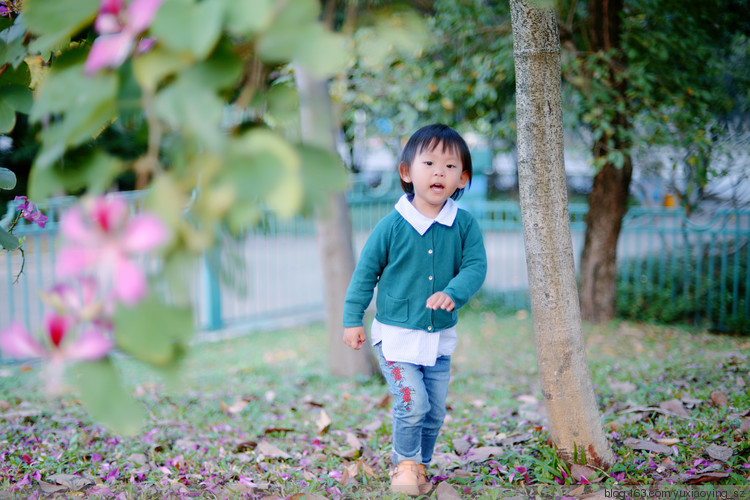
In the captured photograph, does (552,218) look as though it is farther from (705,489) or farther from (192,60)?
(192,60)

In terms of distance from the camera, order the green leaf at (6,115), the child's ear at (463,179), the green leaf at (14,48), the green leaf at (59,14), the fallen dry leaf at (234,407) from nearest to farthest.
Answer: the green leaf at (59,14)
the green leaf at (14,48)
the green leaf at (6,115)
the child's ear at (463,179)
the fallen dry leaf at (234,407)

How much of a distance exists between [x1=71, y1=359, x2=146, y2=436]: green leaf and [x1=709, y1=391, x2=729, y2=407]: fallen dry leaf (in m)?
2.87

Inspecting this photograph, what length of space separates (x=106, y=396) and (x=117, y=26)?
0.53 meters

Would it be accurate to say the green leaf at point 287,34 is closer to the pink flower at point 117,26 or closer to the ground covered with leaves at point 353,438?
the pink flower at point 117,26

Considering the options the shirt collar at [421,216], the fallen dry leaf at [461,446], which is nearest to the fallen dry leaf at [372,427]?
the fallen dry leaf at [461,446]

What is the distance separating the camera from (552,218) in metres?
2.16

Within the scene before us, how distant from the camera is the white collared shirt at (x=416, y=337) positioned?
230 cm

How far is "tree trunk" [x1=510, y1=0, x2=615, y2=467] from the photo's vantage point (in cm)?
213

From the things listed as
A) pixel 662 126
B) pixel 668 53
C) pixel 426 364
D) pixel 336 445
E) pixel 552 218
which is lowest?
pixel 336 445

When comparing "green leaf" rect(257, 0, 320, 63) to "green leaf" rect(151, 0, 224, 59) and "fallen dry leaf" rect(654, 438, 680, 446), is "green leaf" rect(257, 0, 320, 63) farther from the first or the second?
"fallen dry leaf" rect(654, 438, 680, 446)

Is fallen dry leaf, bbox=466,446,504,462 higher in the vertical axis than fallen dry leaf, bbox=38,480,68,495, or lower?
lower

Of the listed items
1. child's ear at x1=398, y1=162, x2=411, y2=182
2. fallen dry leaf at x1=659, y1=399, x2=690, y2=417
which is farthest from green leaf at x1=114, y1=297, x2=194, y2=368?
fallen dry leaf at x1=659, y1=399, x2=690, y2=417

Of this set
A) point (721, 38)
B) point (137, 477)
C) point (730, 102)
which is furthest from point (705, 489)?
point (721, 38)

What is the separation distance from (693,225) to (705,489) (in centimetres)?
512
